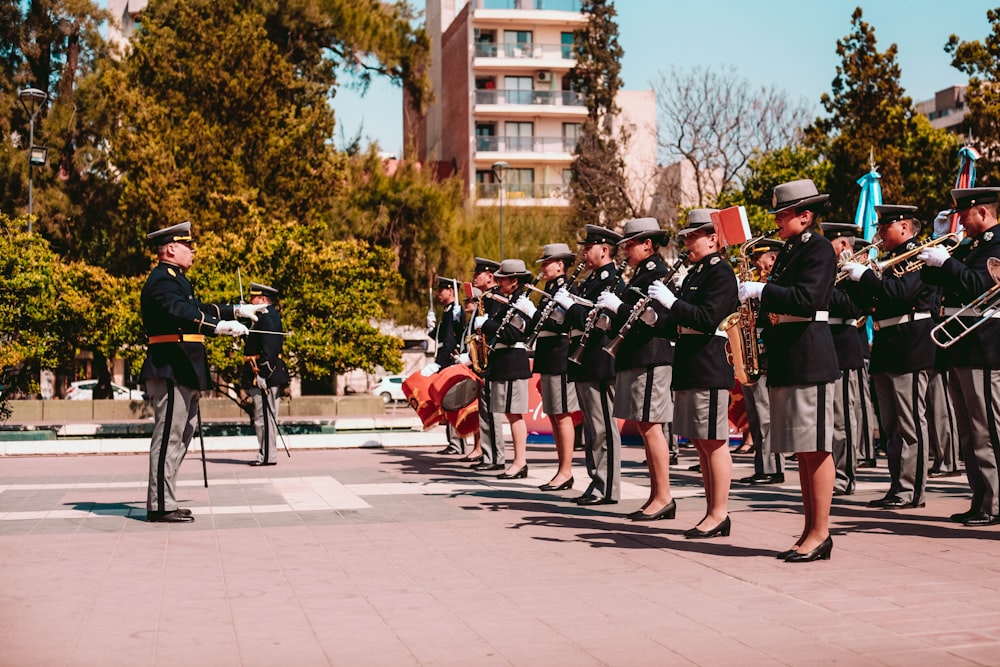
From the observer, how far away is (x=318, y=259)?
73.9ft

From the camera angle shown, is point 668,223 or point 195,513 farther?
point 668,223

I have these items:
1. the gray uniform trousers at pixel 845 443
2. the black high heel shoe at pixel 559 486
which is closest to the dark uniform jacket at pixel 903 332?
the gray uniform trousers at pixel 845 443

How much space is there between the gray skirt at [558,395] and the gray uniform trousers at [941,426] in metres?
3.16

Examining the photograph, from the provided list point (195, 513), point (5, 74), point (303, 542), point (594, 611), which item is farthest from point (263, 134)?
point (594, 611)

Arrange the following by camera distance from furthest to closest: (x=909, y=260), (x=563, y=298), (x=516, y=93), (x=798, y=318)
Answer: (x=516, y=93)
(x=563, y=298)
(x=909, y=260)
(x=798, y=318)

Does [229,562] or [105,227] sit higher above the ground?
[105,227]

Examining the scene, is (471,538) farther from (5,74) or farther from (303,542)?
(5,74)

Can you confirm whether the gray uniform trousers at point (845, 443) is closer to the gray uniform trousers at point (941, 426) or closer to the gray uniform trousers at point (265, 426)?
the gray uniform trousers at point (941, 426)

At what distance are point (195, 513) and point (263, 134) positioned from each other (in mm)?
20931

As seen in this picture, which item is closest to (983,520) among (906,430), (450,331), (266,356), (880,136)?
(906,430)

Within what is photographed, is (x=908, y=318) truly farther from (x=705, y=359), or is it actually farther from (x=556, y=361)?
(x=556, y=361)

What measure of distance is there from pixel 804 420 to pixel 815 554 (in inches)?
32.1

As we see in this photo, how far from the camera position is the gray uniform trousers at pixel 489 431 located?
13.5m

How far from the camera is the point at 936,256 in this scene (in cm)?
846
